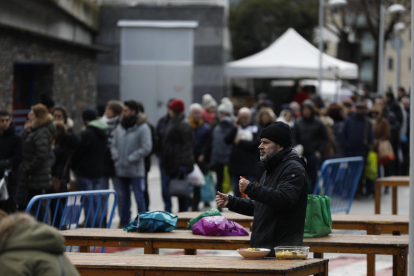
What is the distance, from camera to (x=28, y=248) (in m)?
4.03

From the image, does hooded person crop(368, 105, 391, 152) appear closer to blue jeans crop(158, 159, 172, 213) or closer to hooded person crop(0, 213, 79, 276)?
blue jeans crop(158, 159, 172, 213)

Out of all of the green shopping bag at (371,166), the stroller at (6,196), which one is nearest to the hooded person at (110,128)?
the stroller at (6,196)

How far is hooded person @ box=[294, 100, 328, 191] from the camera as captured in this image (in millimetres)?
15656

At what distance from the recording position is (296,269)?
19.0ft

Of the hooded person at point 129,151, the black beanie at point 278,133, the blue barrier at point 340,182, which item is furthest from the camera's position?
the blue barrier at point 340,182

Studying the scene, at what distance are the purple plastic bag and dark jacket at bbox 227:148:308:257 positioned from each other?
119 cm

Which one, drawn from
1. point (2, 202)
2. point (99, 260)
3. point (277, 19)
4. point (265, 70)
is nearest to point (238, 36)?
point (277, 19)

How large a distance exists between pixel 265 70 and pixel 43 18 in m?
8.80

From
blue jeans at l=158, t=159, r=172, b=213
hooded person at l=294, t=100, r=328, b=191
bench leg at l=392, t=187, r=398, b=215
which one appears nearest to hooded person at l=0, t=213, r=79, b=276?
bench leg at l=392, t=187, r=398, b=215

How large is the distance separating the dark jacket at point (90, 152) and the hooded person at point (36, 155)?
1.10 metres

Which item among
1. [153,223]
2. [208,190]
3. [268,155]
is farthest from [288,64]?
[268,155]

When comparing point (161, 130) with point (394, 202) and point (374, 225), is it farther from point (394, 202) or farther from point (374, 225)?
point (374, 225)

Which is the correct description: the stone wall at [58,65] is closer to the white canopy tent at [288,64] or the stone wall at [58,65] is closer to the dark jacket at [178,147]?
the dark jacket at [178,147]

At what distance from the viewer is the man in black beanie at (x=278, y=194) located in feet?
20.9
